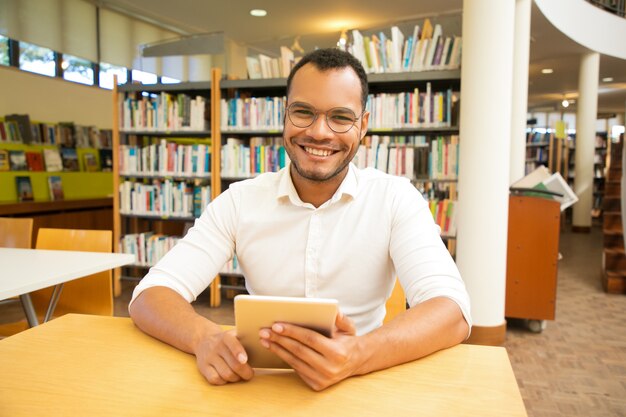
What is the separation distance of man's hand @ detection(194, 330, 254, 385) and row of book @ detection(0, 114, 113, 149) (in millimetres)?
5575

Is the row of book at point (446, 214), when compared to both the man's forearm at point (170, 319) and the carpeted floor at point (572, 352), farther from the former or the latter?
the man's forearm at point (170, 319)

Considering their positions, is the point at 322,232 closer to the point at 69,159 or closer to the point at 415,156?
the point at 415,156

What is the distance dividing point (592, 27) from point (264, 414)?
944cm

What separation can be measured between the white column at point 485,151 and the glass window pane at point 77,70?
5.51 metres

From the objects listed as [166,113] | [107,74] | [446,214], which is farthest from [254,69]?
[107,74]

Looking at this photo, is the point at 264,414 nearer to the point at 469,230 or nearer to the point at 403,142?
the point at 469,230

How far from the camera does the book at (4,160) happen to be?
17.3 feet

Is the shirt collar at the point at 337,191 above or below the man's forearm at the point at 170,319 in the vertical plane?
above

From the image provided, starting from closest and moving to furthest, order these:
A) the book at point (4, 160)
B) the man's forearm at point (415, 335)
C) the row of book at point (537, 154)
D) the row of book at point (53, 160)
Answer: the man's forearm at point (415, 335)
the book at point (4, 160)
the row of book at point (53, 160)
the row of book at point (537, 154)

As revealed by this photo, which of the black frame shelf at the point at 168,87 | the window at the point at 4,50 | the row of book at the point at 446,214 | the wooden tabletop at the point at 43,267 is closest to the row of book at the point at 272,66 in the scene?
the black frame shelf at the point at 168,87

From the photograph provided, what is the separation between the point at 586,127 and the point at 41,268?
944 cm

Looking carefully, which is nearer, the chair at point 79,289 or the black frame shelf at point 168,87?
the chair at point 79,289

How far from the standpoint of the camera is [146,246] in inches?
174

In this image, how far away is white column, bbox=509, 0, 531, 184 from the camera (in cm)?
529
